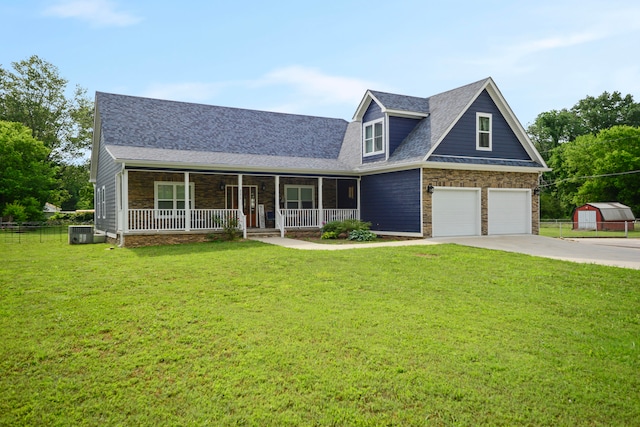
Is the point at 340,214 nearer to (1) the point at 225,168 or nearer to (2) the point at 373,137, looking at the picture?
(2) the point at 373,137

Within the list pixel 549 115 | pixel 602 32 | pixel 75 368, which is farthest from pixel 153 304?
pixel 549 115

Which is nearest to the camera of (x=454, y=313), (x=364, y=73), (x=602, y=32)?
(x=454, y=313)

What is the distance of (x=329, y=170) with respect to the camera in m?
19.3

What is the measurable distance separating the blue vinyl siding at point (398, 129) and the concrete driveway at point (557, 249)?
4.65m

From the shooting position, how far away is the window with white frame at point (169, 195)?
1894cm

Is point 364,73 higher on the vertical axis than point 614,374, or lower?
higher

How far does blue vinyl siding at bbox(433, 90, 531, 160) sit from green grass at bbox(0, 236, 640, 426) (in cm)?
860

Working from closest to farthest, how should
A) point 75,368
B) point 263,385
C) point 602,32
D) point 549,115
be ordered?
point 263,385 < point 75,368 < point 602,32 < point 549,115

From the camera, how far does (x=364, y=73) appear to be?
944 inches

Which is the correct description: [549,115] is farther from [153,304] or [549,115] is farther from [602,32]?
[153,304]

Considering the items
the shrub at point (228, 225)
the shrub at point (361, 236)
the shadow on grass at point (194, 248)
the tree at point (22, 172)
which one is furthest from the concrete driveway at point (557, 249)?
the tree at point (22, 172)

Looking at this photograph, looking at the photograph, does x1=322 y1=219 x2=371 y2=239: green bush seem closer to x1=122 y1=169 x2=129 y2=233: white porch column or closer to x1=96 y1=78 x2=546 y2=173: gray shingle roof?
x1=96 y1=78 x2=546 y2=173: gray shingle roof

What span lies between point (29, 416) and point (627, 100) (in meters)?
64.6

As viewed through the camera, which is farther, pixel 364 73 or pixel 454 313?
pixel 364 73
